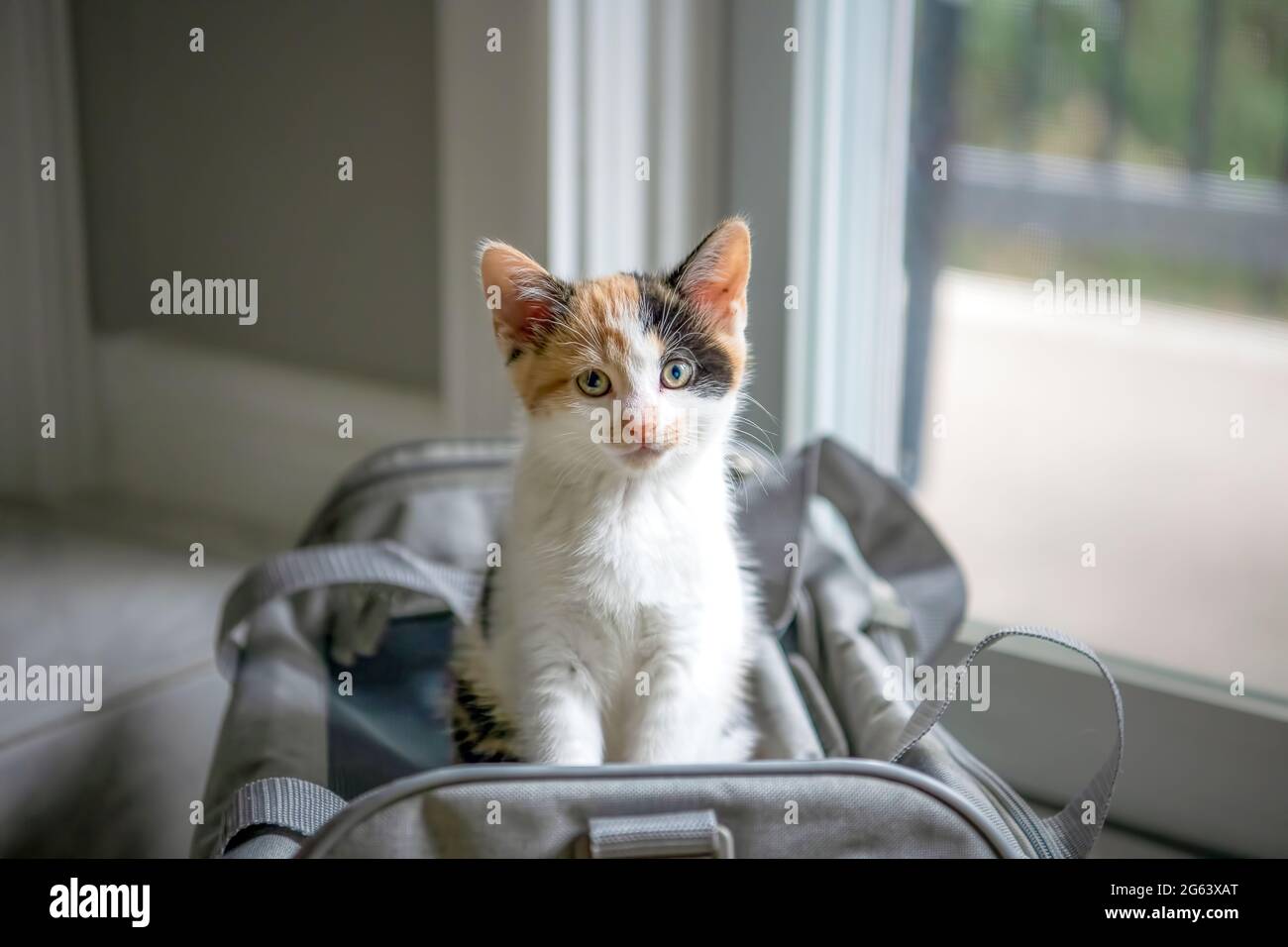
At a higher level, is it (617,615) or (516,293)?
(516,293)

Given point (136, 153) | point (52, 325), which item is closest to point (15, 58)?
point (136, 153)

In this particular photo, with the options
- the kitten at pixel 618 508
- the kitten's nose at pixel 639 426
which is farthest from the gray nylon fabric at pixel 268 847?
the kitten's nose at pixel 639 426

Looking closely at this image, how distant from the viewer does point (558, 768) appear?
616 millimetres

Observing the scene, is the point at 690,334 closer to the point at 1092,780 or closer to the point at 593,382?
the point at 593,382

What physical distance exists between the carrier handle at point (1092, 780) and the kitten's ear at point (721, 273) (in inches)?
9.9

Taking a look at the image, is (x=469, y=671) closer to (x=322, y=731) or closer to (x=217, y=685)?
(x=322, y=731)

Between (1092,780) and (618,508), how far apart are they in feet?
1.02

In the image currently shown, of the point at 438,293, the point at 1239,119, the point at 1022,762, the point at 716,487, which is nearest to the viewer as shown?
the point at 716,487

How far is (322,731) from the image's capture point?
811mm

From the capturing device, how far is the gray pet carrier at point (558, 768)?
611 mm

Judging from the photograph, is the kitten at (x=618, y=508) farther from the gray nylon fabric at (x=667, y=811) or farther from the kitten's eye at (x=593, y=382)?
the gray nylon fabric at (x=667, y=811)

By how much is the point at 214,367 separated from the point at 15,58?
373 millimetres

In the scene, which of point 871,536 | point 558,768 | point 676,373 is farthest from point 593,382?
point 871,536

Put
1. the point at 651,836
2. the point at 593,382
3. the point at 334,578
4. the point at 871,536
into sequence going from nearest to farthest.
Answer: the point at 651,836, the point at 593,382, the point at 334,578, the point at 871,536
